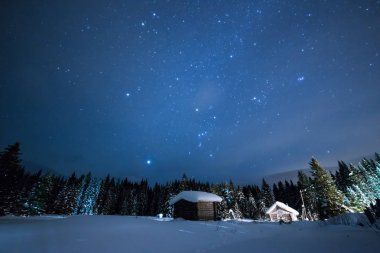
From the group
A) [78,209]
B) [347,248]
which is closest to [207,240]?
[347,248]

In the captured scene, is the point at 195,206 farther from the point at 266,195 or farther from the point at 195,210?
the point at 266,195

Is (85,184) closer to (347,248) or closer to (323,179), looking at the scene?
(323,179)

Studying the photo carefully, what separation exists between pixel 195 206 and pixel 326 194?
86.8 feet

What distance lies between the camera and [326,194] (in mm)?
38469

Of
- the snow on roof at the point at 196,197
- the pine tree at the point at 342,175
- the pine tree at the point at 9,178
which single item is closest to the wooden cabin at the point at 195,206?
the snow on roof at the point at 196,197

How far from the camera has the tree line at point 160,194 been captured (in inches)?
1360

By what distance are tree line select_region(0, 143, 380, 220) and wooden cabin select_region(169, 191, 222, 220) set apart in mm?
15485

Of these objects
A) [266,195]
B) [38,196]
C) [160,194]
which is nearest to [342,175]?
[266,195]

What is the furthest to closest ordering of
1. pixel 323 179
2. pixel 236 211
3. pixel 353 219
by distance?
pixel 236 211 < pixel 323 179 < pixel 353 219

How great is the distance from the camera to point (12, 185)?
33406mm

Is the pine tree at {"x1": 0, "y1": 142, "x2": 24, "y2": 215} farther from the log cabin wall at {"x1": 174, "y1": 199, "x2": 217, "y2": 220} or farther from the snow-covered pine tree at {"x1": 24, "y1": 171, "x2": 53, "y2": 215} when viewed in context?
the log cabin wall at {"x1": 174, "y1": 199, "x2": 217, "y2": 220}

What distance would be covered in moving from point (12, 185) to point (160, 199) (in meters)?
44.0

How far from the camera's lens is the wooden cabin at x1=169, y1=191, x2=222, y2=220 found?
1109 inches

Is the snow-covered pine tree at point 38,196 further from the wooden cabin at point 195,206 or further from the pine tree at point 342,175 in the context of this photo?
the pine tree at point 342,175
